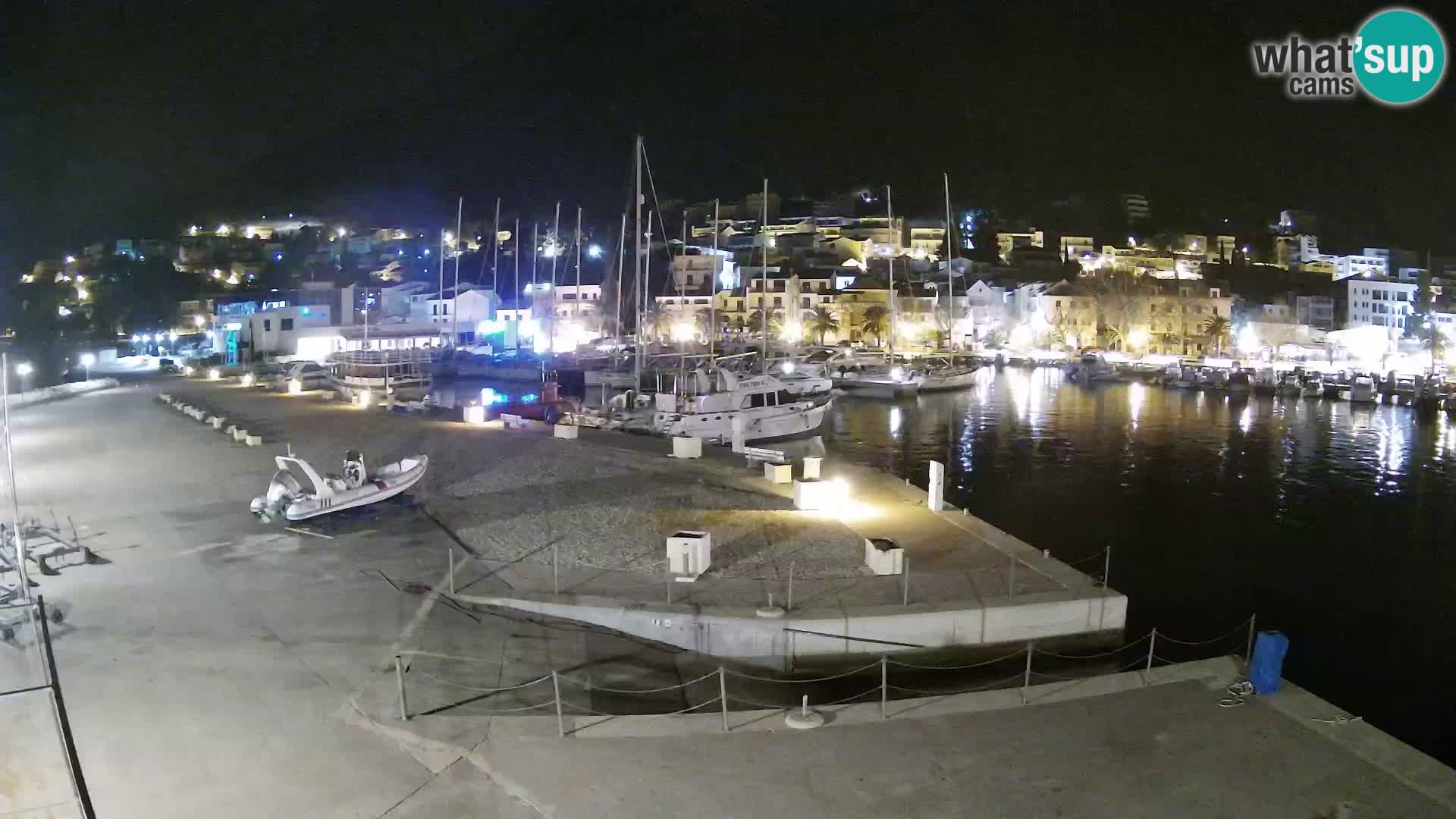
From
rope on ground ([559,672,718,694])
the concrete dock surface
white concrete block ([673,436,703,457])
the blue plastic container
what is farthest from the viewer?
white concrete block ([673,436,703,457])

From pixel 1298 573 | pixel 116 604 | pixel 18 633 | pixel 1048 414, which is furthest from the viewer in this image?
pixel 1048 414

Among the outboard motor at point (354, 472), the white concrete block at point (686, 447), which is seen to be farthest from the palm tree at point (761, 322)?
the outboard motor at point (354, 472)

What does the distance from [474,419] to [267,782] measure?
2056 centimetres

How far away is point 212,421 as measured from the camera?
24.4 meters

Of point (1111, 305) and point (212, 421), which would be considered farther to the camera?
point (1111, 305)

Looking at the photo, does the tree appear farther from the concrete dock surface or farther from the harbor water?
the concrete dock surface

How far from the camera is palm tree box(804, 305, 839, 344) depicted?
89688 millimetres

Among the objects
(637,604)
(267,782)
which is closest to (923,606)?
(637,604)

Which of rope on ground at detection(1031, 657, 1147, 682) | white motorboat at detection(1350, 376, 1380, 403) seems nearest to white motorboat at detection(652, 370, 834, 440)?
rope on ground at detection(1031, 657, 1147, 682)

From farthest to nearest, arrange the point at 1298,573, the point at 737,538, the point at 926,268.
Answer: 1. the point at 926,268
2. the point at 1298,573
3. the point at 737,538

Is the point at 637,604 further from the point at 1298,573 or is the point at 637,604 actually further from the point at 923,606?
the point at 1298,573

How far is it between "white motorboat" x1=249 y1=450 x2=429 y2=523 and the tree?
3524 inches

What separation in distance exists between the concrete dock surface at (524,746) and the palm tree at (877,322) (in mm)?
82337

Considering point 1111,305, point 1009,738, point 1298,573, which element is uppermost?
point 1111,305
